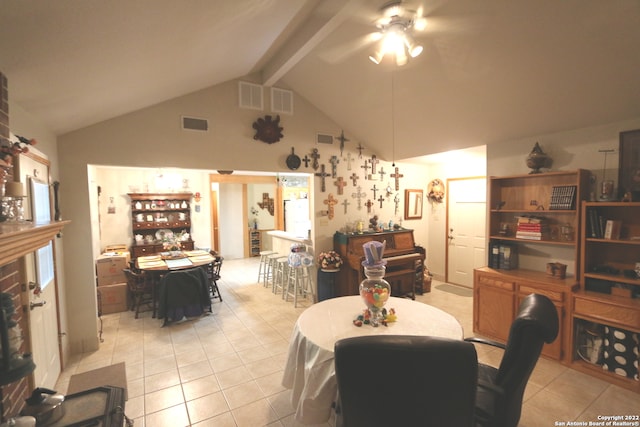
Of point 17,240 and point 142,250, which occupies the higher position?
point 17,240

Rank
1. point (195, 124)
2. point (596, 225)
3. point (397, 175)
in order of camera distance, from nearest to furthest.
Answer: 1. point (596, 225)
2. point (195, 124)
3. point (397, 175)

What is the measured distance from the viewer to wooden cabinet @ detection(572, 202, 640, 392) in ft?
8.21

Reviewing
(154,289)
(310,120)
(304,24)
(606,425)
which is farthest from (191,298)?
(606,425)

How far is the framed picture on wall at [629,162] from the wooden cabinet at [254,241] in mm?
7597

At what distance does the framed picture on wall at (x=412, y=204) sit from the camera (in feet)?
18.1

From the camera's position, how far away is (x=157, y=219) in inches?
237

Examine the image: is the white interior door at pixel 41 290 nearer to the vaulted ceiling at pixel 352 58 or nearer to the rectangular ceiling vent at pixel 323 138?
the vaulted ceiling at pixel 352 58

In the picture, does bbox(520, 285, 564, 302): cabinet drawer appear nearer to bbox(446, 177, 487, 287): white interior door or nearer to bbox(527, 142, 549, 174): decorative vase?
bbox(527, 142, 549, 174): decorative vase

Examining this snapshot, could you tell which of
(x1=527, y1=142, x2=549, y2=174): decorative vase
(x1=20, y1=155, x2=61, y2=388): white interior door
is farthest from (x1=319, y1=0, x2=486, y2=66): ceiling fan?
(x1=20, y1=155, x2=61, y2=388): white interior door

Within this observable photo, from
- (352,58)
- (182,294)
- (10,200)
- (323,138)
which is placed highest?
(352,58)

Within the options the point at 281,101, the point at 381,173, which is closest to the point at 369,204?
the point at 381,173

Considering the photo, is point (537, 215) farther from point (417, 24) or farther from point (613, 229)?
point (417, 24)

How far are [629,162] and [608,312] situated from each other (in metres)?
1.40

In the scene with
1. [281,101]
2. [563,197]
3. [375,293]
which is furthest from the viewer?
[281,101]
